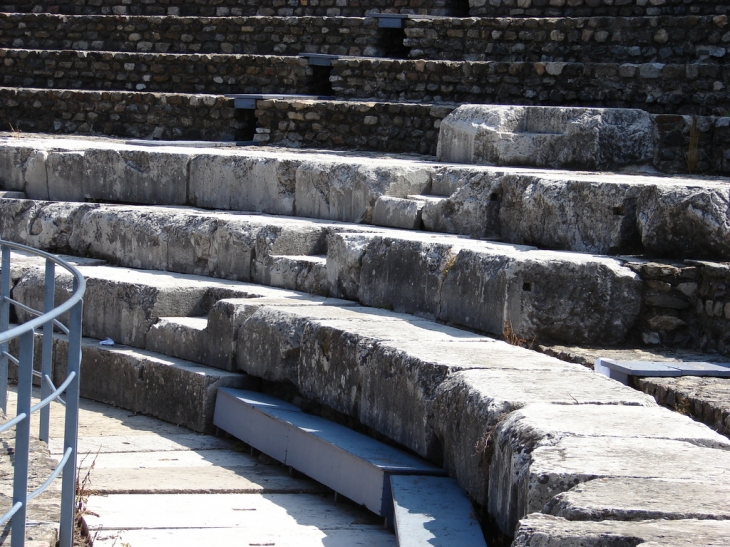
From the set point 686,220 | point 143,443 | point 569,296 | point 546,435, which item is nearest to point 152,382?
point 143,443

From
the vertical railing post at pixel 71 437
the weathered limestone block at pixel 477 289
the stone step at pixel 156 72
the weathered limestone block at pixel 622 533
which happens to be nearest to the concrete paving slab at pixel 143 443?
the weathered limestone block at pixel 477 289

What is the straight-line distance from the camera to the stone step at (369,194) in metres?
6.05

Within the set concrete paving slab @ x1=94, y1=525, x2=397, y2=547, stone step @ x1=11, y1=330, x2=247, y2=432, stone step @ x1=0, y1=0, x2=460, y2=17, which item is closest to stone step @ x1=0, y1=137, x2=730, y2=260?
stone step @ x1=11, y1=330, x2=247, y2=432

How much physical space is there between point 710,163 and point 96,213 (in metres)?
5.40

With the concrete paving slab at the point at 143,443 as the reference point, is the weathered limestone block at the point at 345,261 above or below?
above

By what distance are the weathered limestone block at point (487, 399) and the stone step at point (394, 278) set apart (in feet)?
3.09

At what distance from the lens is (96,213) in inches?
354

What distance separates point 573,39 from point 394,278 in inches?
207

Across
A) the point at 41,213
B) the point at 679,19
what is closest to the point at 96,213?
the point at 41,213

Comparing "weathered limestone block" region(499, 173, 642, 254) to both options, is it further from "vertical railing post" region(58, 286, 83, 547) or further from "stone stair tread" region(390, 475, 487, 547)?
"vertical railing post" region(58, 286, 83, 547)

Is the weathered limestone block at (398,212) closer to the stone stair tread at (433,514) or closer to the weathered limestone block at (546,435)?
the stone stair tread at (433,514)

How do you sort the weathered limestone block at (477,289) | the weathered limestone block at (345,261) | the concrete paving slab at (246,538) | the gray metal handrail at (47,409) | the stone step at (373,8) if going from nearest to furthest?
the gray metal handrail at (47,409) < the concrete paving slab at (246,538) < the weathered limestone block at (477,289) < the weathered limestone block at (345,261) < the stone step at (373,8)

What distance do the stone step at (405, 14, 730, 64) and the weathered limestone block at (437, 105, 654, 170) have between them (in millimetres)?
2234

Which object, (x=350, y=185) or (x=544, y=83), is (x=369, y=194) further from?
(x=544, y=83)
